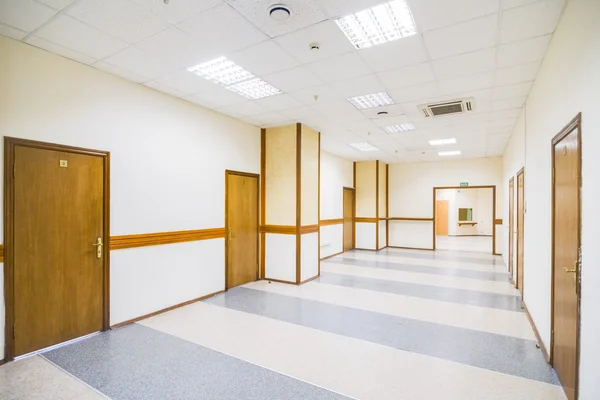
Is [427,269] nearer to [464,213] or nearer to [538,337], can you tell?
[538,337]

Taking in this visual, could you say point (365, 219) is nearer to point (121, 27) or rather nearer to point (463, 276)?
point (463, 276)

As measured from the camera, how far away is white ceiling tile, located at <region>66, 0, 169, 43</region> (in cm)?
251

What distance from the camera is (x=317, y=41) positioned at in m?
3.04

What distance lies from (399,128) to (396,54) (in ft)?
10.8

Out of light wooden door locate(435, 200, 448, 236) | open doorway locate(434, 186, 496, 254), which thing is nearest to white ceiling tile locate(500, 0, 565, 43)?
open doorway locate(434, 186, 496, 254)

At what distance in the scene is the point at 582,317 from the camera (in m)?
2.04

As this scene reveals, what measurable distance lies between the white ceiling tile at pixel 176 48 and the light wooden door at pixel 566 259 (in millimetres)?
3364

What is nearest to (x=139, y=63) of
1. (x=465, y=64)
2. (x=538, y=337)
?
(x=465, y=64)

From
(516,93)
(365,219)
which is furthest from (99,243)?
(365,219)

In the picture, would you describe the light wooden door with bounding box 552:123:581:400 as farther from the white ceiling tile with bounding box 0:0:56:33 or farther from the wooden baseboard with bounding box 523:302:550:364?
the white ceiling tile with bounding box 0:0:56:33

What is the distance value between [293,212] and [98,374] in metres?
3.87

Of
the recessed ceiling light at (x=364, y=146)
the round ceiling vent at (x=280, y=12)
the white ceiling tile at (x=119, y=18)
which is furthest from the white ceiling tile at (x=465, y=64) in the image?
the recessed ceiling light at (x=364, y=146)

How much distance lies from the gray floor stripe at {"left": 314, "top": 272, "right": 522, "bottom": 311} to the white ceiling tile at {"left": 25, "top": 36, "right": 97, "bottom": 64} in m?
5.14

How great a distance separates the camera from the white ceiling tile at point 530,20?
8.05 ft
